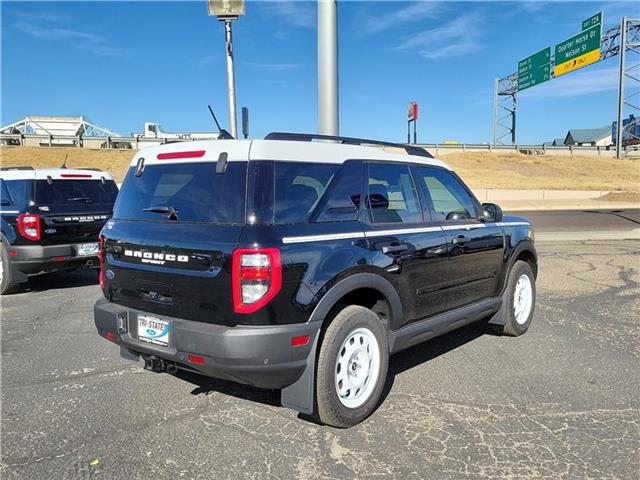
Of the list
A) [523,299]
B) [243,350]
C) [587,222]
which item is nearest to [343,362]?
[243,350]

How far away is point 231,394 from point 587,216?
18747 mm

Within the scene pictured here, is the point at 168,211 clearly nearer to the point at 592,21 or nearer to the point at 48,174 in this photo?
the point at 48,174

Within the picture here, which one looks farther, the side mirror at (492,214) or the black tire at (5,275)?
the black tire at (5,275)

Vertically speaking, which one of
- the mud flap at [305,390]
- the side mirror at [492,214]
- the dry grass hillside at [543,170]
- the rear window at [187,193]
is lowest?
the mud flap at [305,390]

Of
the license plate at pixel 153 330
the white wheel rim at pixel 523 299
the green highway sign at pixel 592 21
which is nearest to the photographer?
the license plate at pixel 153 330

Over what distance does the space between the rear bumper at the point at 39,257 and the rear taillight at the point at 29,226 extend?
15 cm

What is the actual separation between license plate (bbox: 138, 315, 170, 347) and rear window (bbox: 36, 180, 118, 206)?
4776 millimetres

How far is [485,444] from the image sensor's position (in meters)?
3.16

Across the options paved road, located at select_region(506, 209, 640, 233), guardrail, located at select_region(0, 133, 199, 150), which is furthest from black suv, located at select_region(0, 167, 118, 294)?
guardrail, located at select_region(0, 133, 199, 150)

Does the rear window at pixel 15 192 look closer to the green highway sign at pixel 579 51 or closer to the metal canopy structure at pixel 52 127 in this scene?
the green highway sign at pixel 579 51

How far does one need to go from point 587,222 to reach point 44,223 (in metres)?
16.1

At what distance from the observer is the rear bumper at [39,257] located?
7113 mm

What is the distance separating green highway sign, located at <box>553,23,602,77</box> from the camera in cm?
3797

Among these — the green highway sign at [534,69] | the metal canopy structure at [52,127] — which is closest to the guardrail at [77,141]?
the metal canopy structure at [52,127]
